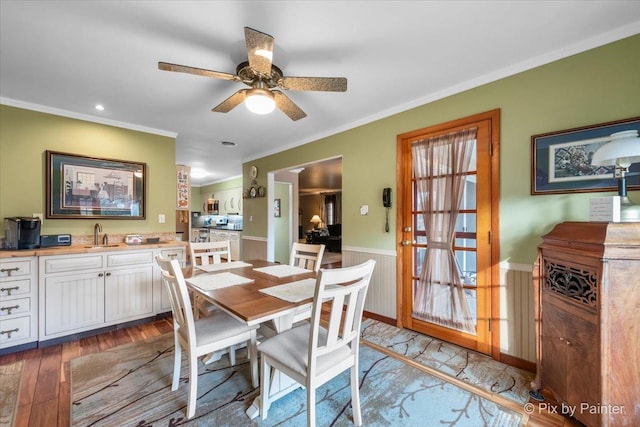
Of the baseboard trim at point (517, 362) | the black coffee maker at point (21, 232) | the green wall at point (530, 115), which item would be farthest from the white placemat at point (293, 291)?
the black coffee maker at point (21, 232)

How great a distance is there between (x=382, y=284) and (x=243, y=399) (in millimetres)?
1828

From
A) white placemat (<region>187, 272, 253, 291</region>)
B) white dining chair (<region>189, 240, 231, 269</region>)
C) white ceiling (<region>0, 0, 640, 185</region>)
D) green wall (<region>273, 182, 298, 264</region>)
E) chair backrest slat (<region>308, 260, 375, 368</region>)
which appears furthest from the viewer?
green wall (<region>273, 182, 298, 264</region>)

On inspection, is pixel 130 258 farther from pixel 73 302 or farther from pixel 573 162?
pixel 573 162

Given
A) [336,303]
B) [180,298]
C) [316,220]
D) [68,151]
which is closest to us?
[336,303]

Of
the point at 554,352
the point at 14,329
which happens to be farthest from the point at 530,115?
the point at 14,329

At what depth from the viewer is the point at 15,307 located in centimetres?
241

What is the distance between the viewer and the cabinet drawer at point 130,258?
9.48 ft

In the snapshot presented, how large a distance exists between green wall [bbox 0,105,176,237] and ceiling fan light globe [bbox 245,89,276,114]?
2435mm

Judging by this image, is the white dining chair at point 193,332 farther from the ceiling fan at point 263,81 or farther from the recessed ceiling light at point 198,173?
the recessed ceiling light at point 198,173

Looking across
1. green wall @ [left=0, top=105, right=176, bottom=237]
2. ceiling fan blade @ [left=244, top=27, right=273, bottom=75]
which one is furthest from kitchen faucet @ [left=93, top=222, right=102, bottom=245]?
ceiling fan blade @ [left=244, top=27, right=273, bottom=75]

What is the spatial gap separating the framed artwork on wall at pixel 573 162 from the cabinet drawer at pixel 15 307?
4.52 meters

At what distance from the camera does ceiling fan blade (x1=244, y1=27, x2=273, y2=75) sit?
1.37m

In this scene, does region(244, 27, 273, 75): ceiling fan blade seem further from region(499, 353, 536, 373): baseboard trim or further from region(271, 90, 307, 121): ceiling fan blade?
region(499, 353, 536, 373): baseboard trim

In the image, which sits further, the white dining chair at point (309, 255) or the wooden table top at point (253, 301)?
the white dining chair at point (309, 255)
